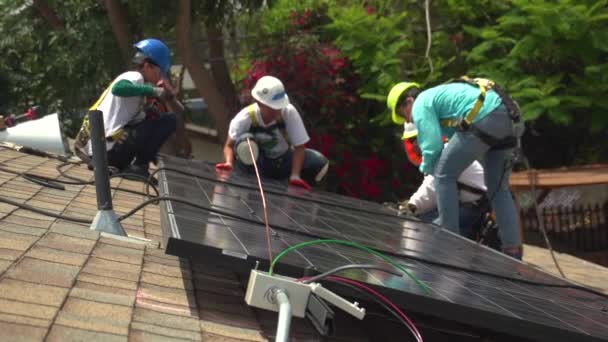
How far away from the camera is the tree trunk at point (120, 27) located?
11.5 metres

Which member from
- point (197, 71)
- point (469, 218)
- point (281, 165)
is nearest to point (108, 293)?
point (469, 218)

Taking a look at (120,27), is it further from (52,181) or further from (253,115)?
(52,181)

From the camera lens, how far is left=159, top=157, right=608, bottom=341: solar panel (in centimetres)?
263

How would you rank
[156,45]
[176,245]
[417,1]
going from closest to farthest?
[176,245] < [156,45] < [417,1]

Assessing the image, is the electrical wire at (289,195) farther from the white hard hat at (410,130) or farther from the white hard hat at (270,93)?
the white hard hat at (270,93)

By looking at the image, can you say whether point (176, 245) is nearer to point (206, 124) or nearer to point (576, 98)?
point (576, 98)

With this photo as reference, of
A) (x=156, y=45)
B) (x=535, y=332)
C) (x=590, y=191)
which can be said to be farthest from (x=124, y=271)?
(x=590, y=191)

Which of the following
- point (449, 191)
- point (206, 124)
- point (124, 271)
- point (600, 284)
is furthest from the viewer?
point (206, 124)

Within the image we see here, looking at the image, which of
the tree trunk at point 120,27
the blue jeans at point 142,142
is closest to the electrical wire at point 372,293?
the blue jeans at point 142,142

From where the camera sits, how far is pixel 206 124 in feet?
58.1

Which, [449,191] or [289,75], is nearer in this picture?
[449,191]

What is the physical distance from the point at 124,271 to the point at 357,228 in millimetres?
1682

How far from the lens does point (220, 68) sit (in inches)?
506

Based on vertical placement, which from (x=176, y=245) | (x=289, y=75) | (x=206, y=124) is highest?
(x=176, y=245)
